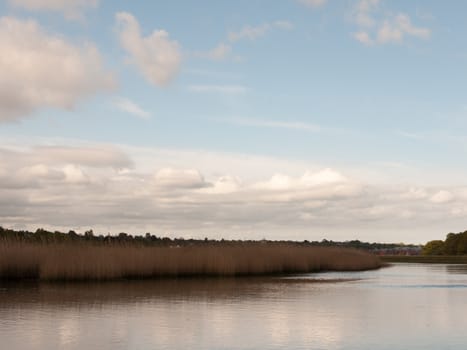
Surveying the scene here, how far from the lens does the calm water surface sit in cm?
856

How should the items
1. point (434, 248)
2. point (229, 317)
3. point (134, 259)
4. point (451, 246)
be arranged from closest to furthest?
point (229, 317) < point (134, 259) < point (451, 246) < point (434, 248)

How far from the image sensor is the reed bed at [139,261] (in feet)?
64.2

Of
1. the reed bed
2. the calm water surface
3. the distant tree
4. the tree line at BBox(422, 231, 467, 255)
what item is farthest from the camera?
the distant tree

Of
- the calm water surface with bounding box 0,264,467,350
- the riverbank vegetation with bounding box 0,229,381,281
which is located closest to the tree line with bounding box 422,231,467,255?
the riverbank vegetation with bounding box 0,229,381,281

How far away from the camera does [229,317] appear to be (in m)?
11.1

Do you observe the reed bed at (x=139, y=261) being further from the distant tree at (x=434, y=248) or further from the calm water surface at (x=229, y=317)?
the distant tree at (x=434, y=248)

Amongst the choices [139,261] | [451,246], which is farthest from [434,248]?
[139,261]

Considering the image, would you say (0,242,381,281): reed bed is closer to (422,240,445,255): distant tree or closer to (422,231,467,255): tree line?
(422,231,467,255): tree line

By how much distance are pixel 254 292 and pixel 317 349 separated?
8.10 meters

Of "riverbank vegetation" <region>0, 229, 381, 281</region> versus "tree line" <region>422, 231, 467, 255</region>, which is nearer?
Answer: "riverbank vegetation" <region>0, 229, 381, 281</region>

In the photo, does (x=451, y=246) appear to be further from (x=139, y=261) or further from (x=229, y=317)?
(x=229, y=317)

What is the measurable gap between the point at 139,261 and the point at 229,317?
10.5m

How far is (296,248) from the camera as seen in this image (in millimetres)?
28453

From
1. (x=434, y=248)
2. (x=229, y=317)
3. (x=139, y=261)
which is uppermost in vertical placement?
(x=434, y=248)
